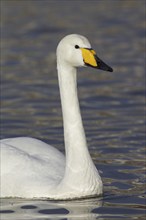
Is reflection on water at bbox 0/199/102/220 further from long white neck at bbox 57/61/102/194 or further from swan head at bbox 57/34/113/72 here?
swan head at bbox 57/34/113/72

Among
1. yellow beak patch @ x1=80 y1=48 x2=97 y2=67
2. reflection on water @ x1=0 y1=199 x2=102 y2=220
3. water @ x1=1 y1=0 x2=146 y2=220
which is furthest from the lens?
water @ x1=1 y1=0 x2=146 y2=220

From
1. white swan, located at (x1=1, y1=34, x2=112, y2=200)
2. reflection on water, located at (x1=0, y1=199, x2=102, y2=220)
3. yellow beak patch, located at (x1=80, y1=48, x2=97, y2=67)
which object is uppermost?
yellow beak patch, located at (x1=80, y1=48, x2=97, y2=67)

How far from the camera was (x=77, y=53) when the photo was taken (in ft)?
28.4

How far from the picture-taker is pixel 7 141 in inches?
377

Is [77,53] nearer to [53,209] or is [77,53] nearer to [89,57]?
[89,57]

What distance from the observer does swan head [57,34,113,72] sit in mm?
8648

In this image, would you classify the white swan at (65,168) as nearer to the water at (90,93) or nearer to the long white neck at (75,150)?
the long white neck at (75,150)

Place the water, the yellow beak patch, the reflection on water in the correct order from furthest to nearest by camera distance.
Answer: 1. the water
2. the yellow beak patch
3. the reflection on water

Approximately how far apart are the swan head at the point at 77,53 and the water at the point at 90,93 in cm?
134

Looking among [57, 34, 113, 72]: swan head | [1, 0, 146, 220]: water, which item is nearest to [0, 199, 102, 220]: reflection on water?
[1, 0, 146, 220]: water

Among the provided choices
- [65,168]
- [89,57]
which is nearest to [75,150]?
[65,168]

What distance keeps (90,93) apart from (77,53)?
18.0 feet

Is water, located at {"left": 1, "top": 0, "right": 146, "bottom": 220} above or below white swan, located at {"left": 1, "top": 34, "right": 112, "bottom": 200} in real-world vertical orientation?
above

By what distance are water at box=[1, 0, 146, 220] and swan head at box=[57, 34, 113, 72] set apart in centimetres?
134
